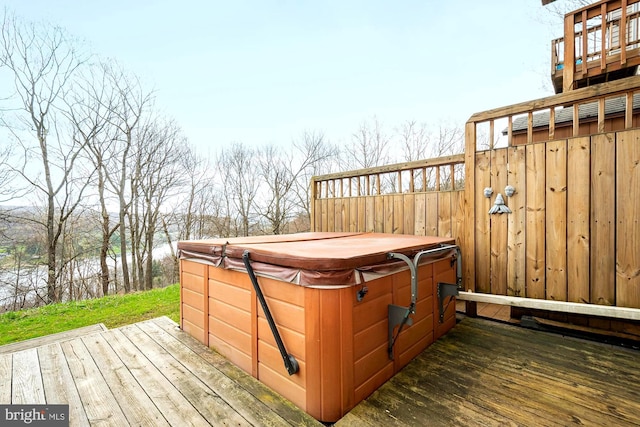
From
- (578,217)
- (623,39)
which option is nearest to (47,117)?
(578,217)

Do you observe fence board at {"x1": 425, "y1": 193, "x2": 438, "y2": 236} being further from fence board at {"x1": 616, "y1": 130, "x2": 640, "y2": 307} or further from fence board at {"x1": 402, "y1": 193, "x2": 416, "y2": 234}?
fence board at {"x1": 616, "y1": 130, "x2": 640, "y2": 307}

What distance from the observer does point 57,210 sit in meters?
7.07

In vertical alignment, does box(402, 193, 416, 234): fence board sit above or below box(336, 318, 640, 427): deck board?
above

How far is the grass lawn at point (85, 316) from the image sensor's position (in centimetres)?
317

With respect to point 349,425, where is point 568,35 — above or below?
above

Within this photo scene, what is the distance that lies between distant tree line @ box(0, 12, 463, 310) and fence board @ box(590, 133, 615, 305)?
26.3 feet

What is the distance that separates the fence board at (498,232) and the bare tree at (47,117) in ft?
30.0

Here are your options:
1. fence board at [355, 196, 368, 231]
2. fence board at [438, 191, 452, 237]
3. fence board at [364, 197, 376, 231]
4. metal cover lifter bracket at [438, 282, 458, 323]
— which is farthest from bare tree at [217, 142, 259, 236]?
metal cover lifter bracket at [438, 282, 458, 323]

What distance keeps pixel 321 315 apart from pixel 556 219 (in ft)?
7.69

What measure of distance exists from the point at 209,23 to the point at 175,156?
412 cm

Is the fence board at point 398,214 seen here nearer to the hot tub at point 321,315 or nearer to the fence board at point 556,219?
the hot tub at point 321,315

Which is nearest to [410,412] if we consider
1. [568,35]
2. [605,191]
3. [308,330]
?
[308,330]

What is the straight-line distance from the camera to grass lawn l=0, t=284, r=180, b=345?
10.4 ft

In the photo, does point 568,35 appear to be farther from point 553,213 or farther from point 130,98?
point 130,98
